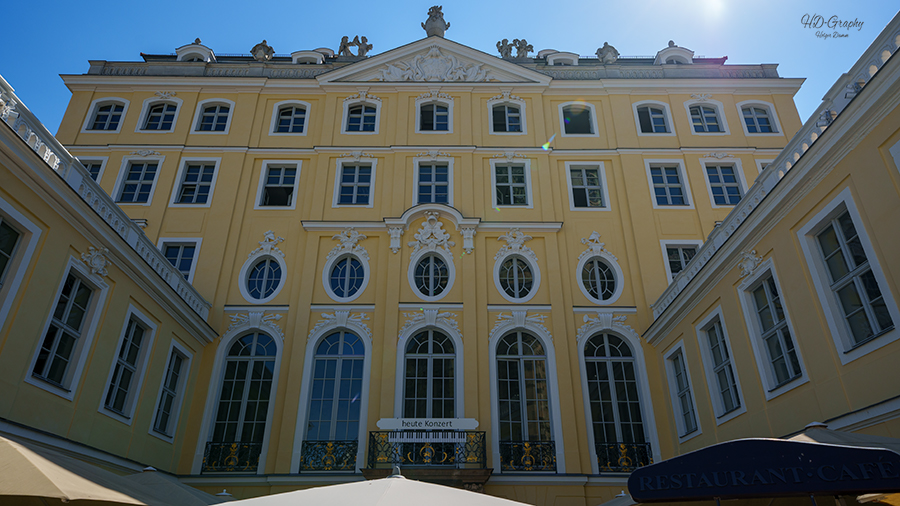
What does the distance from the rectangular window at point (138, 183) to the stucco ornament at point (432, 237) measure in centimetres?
860

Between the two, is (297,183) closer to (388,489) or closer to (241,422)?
(241,422)

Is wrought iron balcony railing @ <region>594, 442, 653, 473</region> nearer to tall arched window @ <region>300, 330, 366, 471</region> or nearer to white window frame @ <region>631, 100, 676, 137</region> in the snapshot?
tall arched window @ <region>300, 330, 366, 471</region>

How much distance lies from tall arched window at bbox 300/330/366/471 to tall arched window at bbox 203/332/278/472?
122cm

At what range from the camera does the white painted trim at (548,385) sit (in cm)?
1485

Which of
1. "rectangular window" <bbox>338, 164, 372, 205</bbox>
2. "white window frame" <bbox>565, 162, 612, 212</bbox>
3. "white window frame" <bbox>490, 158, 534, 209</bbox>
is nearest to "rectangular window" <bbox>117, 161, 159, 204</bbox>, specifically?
"rectangular window" <bbox>338, 164, 372, 205</bbox>

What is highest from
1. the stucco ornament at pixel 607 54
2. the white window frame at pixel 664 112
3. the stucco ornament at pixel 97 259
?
the stucco ornament at pixel 607 54

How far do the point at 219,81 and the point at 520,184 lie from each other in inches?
444

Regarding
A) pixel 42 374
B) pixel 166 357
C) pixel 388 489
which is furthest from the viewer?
pixel 166 357

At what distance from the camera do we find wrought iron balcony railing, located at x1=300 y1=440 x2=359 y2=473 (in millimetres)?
14758

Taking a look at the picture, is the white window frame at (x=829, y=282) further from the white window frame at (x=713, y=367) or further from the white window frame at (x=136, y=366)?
the white window frame at (x=136, y=366)

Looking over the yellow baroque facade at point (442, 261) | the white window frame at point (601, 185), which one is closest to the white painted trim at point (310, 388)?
the yellow baroque facade at point (442, 261)

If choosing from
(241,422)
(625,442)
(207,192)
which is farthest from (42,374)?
(625,442)

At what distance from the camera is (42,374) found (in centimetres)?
1030

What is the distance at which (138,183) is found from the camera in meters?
19.2
